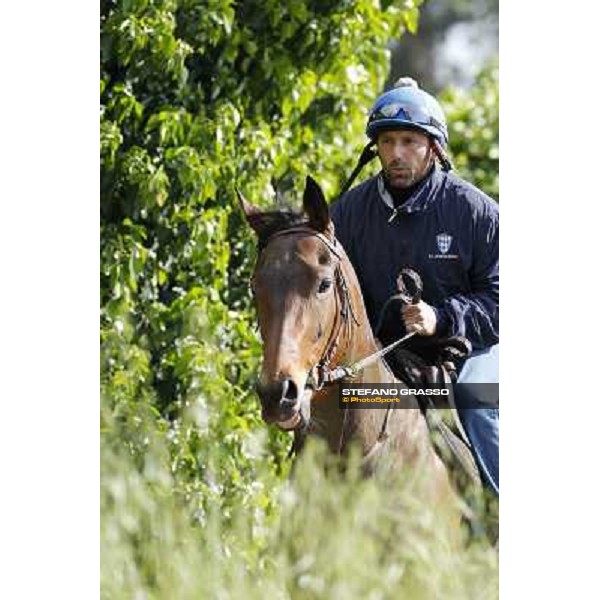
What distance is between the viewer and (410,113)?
5.54m

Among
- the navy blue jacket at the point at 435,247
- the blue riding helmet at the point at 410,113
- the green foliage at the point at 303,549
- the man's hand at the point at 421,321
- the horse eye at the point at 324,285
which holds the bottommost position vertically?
the green foliage at the point at 303,549

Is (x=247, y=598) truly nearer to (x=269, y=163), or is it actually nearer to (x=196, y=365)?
(x=196, y=365)

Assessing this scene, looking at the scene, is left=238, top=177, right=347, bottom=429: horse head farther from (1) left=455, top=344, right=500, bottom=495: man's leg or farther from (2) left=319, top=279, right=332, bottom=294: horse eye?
(1) left=455, top=344, right=500, bottom=495: man's leg

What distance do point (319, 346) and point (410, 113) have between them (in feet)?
3.18

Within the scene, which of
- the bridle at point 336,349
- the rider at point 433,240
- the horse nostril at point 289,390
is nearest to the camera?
the horse nostril at point 289,390

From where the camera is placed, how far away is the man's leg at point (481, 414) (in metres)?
5.48

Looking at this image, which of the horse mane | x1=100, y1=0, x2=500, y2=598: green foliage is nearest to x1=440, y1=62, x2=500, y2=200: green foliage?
x1=100, y1=0, x2=500, y2=598: green foliage

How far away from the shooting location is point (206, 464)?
250 inches

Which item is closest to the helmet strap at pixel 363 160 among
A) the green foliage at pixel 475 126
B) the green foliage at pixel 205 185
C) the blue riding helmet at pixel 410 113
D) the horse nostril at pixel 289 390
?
the blue riding helmet at pixel 410 113

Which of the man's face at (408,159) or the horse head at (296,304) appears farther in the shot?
the man's face at (408,159)

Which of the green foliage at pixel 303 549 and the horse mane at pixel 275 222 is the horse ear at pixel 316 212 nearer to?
the horse mane at pixel 275 222

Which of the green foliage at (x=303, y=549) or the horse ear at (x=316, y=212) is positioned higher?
the horse ear at (x=316, y=212)

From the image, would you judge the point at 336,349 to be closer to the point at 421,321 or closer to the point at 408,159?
the point at 421,321
